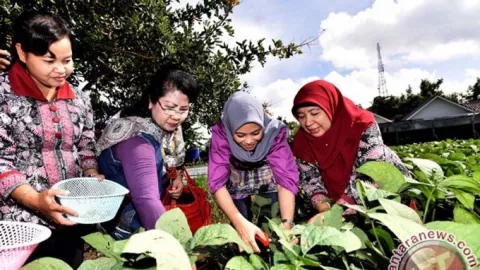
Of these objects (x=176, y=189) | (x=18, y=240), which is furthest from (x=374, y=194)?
(x=176, y=189)

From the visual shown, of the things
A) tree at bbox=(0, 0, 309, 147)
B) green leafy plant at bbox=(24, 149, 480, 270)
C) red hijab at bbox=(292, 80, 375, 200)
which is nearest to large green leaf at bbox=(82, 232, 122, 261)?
green leafy plant at bbox=(24, 149, 480, 270)

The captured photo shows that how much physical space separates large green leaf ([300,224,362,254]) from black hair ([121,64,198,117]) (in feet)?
4.27

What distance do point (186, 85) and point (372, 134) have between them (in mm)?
984

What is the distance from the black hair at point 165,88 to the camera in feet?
6.58

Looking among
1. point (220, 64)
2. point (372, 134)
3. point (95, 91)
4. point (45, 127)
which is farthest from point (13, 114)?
point (95, 91)

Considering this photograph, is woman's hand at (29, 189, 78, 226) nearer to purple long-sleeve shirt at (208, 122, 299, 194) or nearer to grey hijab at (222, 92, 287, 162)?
purple long-sleeve shirt at (208, 122, 299, 194)

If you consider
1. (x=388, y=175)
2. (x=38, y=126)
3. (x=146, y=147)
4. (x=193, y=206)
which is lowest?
(x=193, y=206)

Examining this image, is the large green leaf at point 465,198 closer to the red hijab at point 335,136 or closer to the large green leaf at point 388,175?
the large green leaf at point 388,175

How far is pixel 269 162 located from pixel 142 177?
2.53 feet

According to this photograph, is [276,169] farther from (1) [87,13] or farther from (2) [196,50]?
(1) [87,13]

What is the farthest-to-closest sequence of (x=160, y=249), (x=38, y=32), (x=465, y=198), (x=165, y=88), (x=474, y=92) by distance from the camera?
1. (x=474, y=92)
2. (x=165, y=88)
3. (x=38, y=32)
4. (x=465, y=198)
5. (x=160, y=249)

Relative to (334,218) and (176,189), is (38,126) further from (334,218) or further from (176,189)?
(334,218)

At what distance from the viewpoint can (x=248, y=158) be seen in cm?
230

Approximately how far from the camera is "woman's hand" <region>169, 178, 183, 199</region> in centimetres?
220
